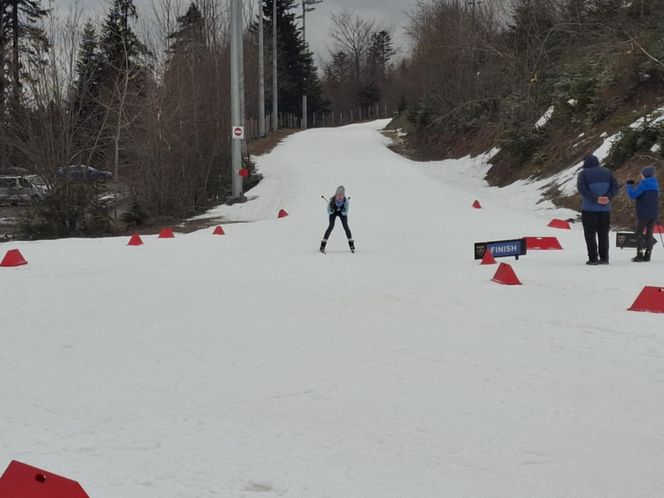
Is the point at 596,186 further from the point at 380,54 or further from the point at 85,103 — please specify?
the point at 380,54

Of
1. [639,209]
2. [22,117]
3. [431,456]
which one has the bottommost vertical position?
[431,456]

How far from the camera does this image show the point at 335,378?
17.3ft

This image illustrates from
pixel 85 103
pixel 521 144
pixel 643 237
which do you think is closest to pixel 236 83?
pixel 85 103

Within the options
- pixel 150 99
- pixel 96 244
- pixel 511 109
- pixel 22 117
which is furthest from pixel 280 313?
pixel 511 109

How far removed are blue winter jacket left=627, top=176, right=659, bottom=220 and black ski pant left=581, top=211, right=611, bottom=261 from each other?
1.63ft

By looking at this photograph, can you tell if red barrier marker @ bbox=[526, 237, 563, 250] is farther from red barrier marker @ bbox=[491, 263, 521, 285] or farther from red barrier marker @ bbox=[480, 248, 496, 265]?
red barrier marker @ bbox=[491, 263, 521, 285]

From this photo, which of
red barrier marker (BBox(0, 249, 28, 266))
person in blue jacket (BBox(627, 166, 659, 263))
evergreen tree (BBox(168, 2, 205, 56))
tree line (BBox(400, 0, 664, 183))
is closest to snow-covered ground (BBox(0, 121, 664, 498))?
red barrier marker (BBox(0, 249, 28, 266))

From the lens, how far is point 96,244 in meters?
15.0

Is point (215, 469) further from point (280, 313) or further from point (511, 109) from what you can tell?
point (511, 109)

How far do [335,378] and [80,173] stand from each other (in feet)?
58.3

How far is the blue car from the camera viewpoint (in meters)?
20.1

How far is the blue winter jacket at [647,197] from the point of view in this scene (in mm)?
10281

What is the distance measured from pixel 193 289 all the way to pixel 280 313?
2.06 m

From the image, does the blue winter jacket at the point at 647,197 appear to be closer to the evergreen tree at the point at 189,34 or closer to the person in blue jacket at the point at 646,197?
the person in blue jacket at the point at 646,197
